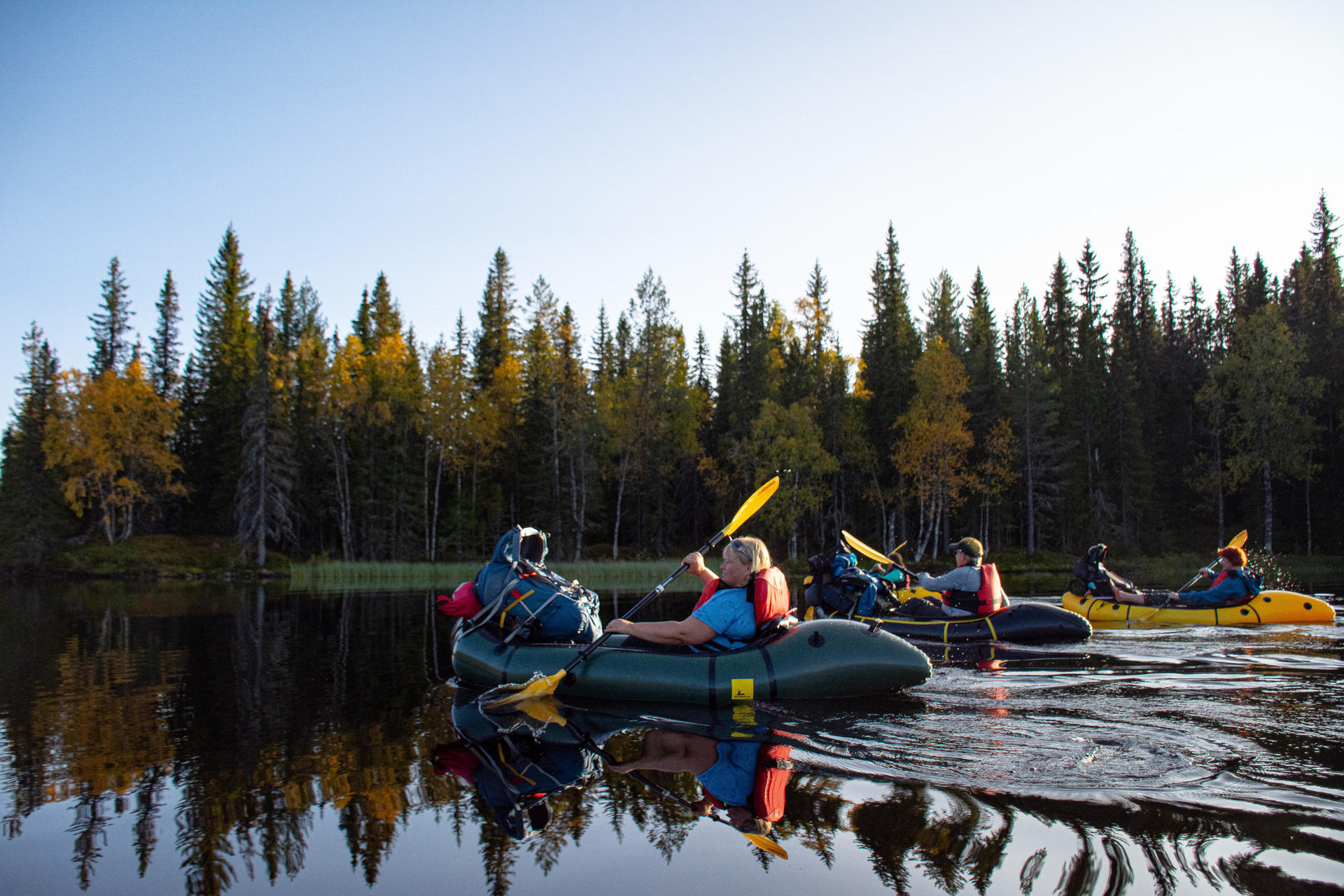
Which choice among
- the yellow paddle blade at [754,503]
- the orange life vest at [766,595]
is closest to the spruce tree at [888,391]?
the yellow paddle blade at [754,503]

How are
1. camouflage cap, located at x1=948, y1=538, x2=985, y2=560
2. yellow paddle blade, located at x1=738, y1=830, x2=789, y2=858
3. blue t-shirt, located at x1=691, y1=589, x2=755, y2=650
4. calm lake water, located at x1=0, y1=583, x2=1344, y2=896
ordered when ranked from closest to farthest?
1. calm lake water, located at x1=0, y1=583, x2=1344, y2=896
2. yellow paddle blade, located at x1=738, y1=830, x2=789, y2=858
3. blue t-shirt, located at x1=691, y1=589, x2=755, y2=650
4. camouflage cap, located at x1=948, y1=538, x2=985, y2=560

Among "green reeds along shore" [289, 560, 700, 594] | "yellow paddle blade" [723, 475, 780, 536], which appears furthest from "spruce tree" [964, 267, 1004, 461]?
"yellow paddle blade" [723, 475, 780, 536]

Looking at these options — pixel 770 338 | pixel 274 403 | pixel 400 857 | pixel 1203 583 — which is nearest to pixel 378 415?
pixel 274 403

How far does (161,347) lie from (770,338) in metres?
34.1

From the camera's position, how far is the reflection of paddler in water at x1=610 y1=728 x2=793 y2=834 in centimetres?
471

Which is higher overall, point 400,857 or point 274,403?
point 274,403

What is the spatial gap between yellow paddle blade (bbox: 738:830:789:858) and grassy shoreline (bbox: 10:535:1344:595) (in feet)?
63.2

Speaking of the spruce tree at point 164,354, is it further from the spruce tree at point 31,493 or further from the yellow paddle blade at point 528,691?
the yellow paddle blade at point 528,691

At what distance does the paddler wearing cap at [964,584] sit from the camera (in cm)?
1169

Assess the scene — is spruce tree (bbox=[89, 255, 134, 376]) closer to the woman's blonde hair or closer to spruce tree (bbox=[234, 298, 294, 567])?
spruce tree (bbox=[234, 298, 294, 567])

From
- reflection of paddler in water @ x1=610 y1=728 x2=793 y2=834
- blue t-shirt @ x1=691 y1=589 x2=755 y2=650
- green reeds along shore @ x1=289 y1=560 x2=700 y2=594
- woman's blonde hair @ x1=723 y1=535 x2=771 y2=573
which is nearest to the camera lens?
reflection of paddler in water @ x1=610 y1=728 x2=793 y2=834

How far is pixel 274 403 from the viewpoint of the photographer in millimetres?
35906

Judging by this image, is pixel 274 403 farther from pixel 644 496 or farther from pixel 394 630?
pixel 394 630

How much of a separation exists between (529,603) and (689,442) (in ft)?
107
